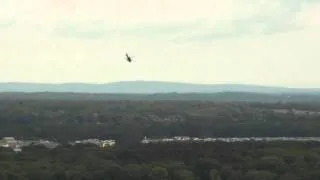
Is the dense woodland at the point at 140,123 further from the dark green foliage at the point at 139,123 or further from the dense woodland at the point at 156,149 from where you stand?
the dense woodland at the point at 156,149

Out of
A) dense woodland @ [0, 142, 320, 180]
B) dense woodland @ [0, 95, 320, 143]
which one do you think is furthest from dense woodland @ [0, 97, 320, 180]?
dense woodland @ [0, 95, 320, 143]

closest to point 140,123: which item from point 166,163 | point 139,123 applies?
point 139,123

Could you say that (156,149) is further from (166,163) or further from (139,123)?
(139,123)

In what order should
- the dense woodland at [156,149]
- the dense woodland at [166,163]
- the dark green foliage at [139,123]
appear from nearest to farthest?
the dense woodland at [166,163] < the dense woodland at [156,149] < the dark green foliage at [139,123]

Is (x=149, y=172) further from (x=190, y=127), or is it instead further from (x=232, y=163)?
(x=190, y=127)

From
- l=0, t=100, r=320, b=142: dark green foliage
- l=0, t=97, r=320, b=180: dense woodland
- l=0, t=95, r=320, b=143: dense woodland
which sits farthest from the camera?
l=0, t=95, r=320, b=143: dense woodland

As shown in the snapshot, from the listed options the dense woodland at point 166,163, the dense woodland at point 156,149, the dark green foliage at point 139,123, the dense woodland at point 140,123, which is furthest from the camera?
the dense woodland at point 140,123

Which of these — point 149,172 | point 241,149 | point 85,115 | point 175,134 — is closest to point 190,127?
point 175,134

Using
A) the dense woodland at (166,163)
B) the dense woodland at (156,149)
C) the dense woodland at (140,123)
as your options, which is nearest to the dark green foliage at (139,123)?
the dense woodland at (140,123)

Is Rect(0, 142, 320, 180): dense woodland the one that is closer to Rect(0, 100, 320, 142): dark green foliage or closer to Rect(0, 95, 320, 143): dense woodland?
Rect(0, 100, 320, 142): dark green foliage
